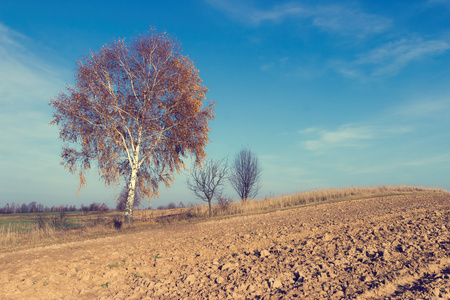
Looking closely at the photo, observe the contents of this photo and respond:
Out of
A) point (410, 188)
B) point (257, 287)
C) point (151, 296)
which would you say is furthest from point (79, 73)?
point (410, 188)

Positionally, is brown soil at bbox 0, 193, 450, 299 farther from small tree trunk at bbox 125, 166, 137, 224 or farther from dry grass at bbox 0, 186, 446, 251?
small tree trunk at bbox 125, 166, 137, 224

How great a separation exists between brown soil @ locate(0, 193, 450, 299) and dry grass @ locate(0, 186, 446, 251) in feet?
16.6

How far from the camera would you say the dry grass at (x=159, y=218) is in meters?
14.1

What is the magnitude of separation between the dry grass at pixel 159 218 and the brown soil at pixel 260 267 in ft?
16.6

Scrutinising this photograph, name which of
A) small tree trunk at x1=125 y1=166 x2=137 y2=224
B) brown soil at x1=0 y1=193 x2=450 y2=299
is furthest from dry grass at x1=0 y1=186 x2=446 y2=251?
brown soil at x1=0 y1=193 x2=450 y2=299

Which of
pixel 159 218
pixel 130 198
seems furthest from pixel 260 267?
pixel 159 218

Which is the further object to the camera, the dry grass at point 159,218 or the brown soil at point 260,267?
the dry grass at point 159,218

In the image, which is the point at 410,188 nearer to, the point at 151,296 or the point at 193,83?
the point at 193,83

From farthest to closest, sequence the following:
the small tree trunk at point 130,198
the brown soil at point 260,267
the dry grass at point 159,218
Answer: the small tree trunk at point 130,198 → the dry grass at point 159,218 → the brown soil at point 260,267

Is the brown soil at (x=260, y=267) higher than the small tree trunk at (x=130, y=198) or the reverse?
the reverse

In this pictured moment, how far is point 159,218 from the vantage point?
800 inches

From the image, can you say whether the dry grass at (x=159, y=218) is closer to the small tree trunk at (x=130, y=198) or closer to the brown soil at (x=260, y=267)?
the small tree trunk at (x=130, y=198)

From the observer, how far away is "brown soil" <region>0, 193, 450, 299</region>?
5.28 metres

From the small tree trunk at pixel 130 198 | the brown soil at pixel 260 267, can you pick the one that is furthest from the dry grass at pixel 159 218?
the brown soil at pixel 260 267
